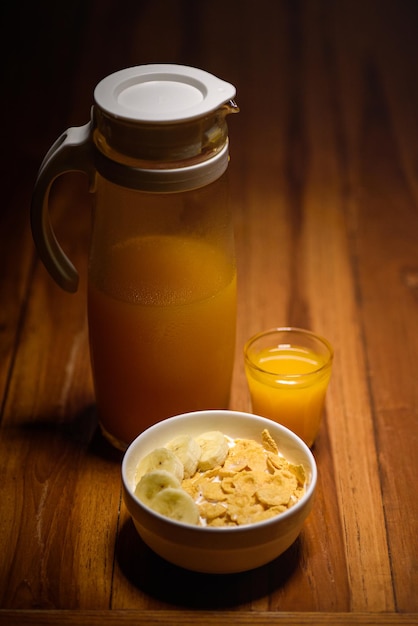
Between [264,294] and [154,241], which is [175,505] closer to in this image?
[154,241]

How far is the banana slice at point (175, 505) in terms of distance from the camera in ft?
2.99

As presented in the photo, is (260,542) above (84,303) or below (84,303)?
above

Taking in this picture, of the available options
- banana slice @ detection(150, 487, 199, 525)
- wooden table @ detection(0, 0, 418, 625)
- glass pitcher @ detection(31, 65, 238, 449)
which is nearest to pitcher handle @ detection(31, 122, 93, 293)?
glass pitcher @ detection(31, 65, 238, 449)

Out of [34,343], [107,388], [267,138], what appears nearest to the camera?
[107,388]

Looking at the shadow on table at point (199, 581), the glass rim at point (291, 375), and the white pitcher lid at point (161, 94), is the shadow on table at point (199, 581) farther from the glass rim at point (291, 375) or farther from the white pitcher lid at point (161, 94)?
the white pitcher lid at point (161, 94)

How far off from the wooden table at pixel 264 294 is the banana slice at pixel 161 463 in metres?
0.09

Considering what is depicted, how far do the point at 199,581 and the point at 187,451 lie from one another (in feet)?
0.44

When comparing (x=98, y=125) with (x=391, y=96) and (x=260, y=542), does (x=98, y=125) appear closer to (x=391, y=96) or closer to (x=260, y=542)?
(x=260, y=542)

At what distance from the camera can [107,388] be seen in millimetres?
1115

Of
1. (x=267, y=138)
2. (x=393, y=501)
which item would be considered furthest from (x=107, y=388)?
(x=267, y=138)

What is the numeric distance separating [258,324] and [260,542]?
50cm

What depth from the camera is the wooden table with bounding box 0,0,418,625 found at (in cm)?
95

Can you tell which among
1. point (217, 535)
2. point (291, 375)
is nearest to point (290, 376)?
point (291, 375)

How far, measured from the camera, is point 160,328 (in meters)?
1.05
